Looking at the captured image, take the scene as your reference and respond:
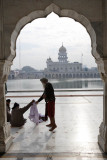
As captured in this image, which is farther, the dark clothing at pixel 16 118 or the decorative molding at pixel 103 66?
the dark clothing at pixel 16 118

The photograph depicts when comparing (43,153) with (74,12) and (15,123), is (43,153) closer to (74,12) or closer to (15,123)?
(15,123)

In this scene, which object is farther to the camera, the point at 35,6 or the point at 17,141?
the point at 17,141

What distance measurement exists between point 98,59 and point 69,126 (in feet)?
7.62

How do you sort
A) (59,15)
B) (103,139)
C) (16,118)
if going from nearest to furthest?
1. (103,139)
2. (59,15)
3. (16,118)

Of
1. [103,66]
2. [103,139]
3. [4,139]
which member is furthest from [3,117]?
[103,66]

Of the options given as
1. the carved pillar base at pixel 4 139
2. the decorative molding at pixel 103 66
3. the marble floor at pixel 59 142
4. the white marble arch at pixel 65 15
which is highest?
the white marble arch at pixel 65 15

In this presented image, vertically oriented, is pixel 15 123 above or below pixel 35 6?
below

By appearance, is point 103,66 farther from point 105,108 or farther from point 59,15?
point 59,15

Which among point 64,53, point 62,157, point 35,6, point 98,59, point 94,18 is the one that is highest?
point 64,53

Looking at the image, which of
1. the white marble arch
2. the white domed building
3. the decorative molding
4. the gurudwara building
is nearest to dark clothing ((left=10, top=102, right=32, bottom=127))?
the white marble arch

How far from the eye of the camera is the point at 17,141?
440 centimetres

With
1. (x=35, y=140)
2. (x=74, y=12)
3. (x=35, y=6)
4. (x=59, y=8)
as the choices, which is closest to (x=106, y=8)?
(x=74, y=12)

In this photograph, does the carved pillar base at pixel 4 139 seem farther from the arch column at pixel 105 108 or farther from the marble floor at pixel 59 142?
the arch column at pixel 105 108

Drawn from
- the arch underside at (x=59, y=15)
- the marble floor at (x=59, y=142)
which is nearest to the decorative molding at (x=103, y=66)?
the arch underside at (x=59, y=15)
